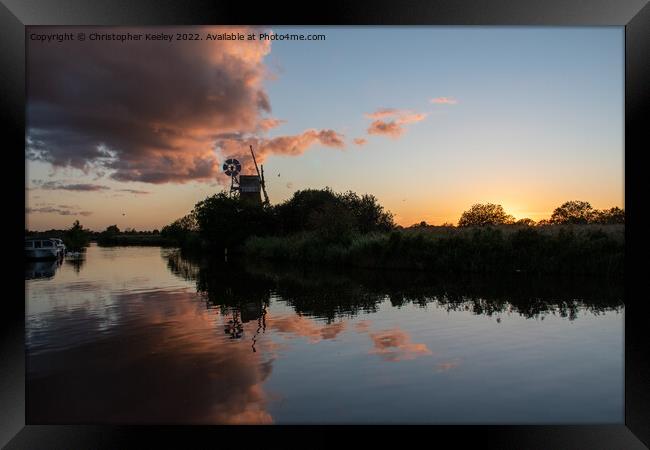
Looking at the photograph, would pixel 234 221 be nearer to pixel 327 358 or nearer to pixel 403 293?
pixel 403 293

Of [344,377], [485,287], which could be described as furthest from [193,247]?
[344,377]

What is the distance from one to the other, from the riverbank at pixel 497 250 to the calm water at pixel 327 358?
350 centimetres

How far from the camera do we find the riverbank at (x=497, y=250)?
1588 cm

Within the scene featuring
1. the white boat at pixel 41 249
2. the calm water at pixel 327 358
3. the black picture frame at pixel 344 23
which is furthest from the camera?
the white boat at pixel 41 249

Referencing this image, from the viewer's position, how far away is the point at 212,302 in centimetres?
1153

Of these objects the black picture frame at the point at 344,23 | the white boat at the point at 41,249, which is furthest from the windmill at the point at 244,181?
the black picture frame at the point at 344,23

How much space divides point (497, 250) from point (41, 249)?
22945 millimetres

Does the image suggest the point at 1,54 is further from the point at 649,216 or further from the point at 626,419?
the point at 626,419

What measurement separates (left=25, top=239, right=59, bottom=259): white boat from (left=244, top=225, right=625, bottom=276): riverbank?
15764mm

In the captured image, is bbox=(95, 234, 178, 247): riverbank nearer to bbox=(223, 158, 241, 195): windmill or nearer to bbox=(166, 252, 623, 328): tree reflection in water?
bbox=(223, 158, 241, 195): windmill

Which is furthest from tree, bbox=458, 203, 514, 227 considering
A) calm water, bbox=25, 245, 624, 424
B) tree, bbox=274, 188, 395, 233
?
calm water, bbox=25, 245, 624, 424

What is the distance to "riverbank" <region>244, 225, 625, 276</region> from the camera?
1588cm

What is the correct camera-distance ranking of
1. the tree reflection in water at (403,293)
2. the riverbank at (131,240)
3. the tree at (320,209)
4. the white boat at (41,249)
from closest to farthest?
the tree reflection in water at (403,293) → the white boat at (41,249) → the tree at (320,209) → the riverbank at (131,240)

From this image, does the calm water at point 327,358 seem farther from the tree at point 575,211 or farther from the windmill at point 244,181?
the windmill at point 244,181
